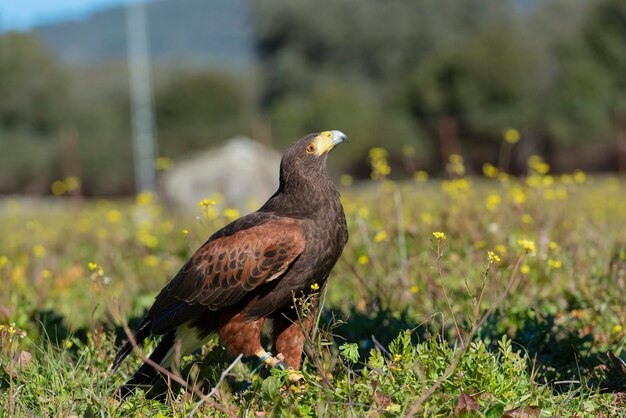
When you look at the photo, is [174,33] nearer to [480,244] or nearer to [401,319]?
[480,244]

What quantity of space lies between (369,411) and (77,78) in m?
35.6

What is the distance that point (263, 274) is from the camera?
3461 mm

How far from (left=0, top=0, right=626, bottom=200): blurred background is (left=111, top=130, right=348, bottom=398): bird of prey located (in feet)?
18.7

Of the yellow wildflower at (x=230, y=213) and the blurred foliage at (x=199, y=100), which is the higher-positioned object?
the yellow wildflower at (x=230, y=213)

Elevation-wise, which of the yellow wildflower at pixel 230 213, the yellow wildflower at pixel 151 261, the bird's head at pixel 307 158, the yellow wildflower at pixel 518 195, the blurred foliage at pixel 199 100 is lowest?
the blurred foliage at pixel 199 100

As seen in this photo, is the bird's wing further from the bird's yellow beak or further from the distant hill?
the distant hill

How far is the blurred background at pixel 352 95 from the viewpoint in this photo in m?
23.3

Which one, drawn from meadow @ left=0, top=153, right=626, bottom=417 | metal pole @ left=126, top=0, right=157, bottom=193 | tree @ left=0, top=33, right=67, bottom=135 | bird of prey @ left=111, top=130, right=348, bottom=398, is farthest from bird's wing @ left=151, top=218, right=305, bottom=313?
tree @ left=0, top=33, right=67, bottom=135

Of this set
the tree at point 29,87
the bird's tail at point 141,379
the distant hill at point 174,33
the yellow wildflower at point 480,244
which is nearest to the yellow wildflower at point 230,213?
the bird's tail at point 141,379

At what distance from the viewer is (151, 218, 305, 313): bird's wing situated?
344 cm

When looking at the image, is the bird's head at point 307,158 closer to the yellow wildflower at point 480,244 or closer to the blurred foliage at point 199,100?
the yellow wildflower at point 480,244

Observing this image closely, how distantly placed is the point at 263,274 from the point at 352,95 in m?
25.4

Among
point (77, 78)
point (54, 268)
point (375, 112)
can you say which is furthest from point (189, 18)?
point (54, 268)

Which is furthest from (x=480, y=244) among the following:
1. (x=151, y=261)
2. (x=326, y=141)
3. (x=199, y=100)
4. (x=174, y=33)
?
(x=174, y=33)
